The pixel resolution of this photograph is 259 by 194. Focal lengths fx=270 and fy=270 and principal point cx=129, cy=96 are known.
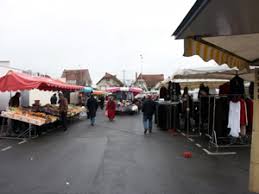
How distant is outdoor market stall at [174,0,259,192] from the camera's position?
2396mm

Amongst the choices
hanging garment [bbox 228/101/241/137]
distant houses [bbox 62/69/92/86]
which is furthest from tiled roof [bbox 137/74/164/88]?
hanging garment [bbox 228/101/241/137]

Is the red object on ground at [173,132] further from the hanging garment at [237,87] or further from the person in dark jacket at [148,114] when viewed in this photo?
the hanging garment at [237,87]

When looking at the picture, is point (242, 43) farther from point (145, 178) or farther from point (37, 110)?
point (37, 110)

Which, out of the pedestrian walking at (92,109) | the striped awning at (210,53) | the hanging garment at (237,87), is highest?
the striped awning at (210,53)

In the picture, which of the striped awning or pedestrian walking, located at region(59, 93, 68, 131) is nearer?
the striped awning

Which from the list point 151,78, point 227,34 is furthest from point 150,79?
point 227,34

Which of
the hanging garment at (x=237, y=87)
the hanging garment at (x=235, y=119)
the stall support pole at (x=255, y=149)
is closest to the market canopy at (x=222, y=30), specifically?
the stall support pole at (x=255, y=149)

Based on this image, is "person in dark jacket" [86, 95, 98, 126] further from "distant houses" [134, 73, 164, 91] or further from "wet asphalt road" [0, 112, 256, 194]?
"distant houses" [134, 73, 164, 91]

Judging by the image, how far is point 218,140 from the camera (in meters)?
9.08

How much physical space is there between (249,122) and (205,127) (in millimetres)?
3135

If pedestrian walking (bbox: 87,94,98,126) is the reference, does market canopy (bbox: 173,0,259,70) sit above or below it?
above

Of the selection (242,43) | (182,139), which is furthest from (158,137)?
(242,43)

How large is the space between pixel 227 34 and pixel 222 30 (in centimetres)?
23

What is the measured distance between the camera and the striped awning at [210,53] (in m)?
3.75
